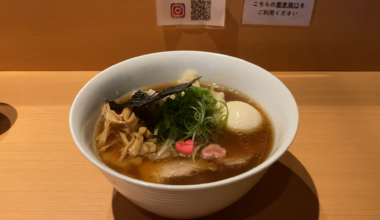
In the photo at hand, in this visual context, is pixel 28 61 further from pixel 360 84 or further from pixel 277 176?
pixel 360 84

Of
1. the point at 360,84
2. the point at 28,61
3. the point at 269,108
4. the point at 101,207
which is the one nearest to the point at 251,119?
the point at 269,108

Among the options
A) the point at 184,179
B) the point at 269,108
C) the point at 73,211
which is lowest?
the point at 73,211

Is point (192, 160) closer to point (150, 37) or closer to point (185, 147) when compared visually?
point (185, 147)

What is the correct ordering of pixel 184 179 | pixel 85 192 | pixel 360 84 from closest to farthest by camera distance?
pixel 184 179 < pixel 85 192 < pixel 360 84

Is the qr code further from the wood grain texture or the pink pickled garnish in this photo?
the pink pickled garnish

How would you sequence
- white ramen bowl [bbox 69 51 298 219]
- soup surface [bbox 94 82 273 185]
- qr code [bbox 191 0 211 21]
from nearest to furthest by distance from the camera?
white ramen bowl [bbox 69 51 298 219] < soup surface [bbox 94 82 273 185] < qr code [bbox 191 0 211 21]

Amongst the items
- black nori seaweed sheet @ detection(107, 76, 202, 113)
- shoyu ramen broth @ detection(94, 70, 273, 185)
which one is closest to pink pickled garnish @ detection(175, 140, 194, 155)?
shoyu ramen broth @ detection(94, 70, 273, 185)

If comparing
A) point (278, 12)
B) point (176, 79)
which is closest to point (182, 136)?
point (176, 79)
